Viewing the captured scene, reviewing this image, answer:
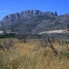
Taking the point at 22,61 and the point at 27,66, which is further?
the point at 22,61

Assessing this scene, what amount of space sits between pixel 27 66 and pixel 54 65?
88cm

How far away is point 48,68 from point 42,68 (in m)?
0.19

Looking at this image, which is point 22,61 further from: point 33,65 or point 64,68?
point 64,68

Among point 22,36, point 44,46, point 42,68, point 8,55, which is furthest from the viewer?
point 22,36

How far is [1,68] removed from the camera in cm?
812

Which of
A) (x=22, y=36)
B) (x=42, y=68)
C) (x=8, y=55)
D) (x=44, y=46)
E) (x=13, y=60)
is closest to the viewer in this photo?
(x=42, y=68)

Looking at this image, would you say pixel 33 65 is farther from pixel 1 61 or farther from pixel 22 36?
pixel 22 36

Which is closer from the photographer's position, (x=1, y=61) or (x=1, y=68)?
(x=1, y=68)

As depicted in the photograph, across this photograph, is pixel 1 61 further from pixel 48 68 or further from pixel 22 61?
pixel 48 68

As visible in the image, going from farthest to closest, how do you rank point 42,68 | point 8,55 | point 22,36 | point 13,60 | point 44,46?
point 22,36
point 44,46
point 8,55
point 13,60
point 42,68

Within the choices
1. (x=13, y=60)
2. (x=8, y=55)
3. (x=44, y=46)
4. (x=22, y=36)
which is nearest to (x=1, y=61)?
(x=13, y=60)

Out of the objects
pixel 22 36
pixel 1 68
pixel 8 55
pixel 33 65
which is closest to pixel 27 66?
pixel 33 65

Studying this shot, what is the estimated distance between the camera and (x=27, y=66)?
26.4 ft

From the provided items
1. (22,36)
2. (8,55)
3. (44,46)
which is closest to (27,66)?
(8,55)
